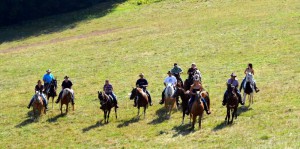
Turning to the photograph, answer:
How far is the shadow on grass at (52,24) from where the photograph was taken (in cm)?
6500

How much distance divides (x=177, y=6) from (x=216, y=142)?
48.6 m

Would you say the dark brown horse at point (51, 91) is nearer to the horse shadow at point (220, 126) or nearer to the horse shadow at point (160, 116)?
the horse shadow at point (160, 116)

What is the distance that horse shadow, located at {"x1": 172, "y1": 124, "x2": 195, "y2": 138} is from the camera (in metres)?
23.7

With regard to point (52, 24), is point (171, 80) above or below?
below

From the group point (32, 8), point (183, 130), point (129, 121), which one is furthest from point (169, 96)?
point (32, 8)

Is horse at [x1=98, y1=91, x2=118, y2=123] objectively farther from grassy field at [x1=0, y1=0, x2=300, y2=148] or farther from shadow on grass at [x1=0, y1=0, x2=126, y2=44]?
shadow on grass at [x1=0, y1=0, x2=126, y2=44]

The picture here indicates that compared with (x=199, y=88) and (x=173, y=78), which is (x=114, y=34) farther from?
(x=199, y=88)

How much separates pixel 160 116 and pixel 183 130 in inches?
137

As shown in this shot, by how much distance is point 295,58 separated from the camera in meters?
39.2

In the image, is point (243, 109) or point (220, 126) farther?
point (243, 109)

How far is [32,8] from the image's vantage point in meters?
73.6

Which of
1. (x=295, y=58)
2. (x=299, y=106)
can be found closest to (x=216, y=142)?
(x=299, y=106)

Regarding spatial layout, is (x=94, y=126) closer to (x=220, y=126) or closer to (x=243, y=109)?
(x=220, y=126)

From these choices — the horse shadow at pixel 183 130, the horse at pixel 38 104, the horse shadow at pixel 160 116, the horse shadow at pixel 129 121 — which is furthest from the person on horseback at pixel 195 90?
the horse at pixel 38 104
